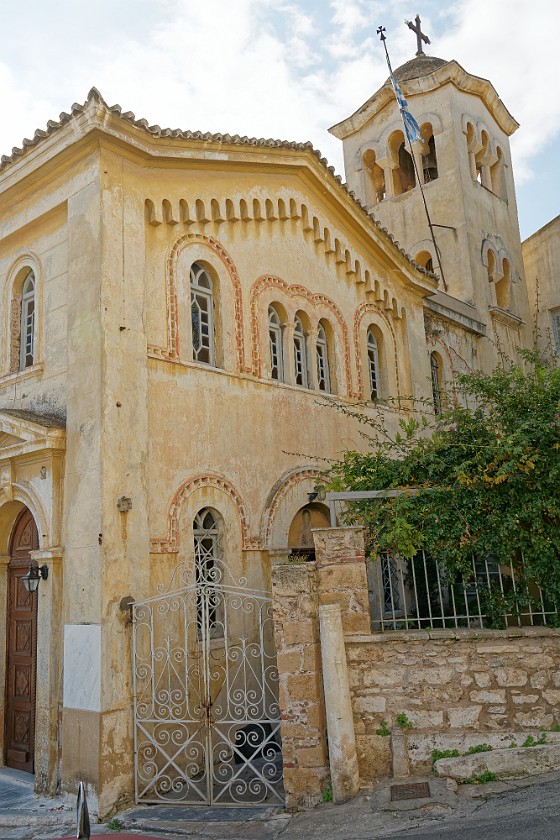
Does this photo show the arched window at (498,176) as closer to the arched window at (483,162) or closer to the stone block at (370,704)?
the arched window at (483,162)

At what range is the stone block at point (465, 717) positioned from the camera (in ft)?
23.1

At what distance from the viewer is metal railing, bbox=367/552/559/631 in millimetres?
7355

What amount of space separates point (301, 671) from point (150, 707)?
2.01 metres

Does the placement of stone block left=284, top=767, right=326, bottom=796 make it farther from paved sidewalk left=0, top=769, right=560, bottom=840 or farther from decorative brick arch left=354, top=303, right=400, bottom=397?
decorative brick arch left=354, top=303, right=400, bottom=397

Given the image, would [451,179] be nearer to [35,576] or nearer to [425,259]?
[425,259]

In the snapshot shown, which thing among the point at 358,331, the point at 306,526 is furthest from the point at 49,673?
the point at 358,331

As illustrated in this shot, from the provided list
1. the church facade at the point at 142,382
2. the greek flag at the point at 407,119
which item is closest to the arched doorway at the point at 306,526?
the church facade at the point at 142,382

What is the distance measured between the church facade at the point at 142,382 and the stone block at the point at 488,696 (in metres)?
3.52

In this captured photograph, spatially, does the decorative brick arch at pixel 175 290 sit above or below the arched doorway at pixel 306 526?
above

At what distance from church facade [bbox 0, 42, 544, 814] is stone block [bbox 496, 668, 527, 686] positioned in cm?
367

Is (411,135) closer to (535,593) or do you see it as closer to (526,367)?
(526,367)

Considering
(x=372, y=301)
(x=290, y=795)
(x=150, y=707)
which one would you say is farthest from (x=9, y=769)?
(x=372, y=301)

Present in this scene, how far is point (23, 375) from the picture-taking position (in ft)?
32.4

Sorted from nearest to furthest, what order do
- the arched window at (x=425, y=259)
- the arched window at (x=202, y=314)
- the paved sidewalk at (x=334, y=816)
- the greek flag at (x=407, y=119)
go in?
1. the paved sidewalk at (x=334, y=816)
2. the arched window at (x=202, y=314)
3. the greek flag at (x=407, y=119)
4. the arched window at (x=425, y=259)
